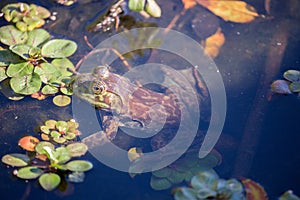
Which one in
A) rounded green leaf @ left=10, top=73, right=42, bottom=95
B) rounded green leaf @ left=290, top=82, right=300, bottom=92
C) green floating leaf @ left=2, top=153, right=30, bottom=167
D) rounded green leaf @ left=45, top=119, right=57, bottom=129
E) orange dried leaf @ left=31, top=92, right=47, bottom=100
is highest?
rounded green leaf @ left=290, top=82, right=300, bottom=92

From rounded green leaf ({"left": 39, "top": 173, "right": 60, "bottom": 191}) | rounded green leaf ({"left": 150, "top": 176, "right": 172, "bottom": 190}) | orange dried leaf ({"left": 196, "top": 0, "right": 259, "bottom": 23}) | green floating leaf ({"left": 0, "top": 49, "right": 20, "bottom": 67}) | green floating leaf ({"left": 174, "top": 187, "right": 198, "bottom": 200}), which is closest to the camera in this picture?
green floating leaf ({"left": 174, "top": 187, "right": 198, "bottom": 200})

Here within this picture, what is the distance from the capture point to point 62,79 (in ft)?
11.7

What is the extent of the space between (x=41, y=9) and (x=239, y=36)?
2.03m

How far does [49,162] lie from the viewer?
3119 mm

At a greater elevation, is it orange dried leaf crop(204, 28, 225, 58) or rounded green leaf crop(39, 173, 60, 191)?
orange dried leaf crop(204, 28, 225, 58)

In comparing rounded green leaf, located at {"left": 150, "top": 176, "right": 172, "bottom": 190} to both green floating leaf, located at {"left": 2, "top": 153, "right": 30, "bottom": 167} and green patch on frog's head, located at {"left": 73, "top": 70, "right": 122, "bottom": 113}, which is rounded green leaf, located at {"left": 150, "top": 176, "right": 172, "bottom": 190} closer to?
A: green patch on frog's head, located at {"left": 73, "top": 70, "right": 122, "bottom": 113}

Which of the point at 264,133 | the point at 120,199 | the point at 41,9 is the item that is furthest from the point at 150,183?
the point at 41,9

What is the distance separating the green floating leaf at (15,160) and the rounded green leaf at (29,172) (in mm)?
57

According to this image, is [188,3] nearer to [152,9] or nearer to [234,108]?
[152,9]

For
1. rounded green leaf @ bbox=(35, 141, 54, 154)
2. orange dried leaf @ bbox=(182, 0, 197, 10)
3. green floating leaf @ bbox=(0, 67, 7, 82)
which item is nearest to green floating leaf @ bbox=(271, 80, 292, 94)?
orange dried leaf @ bbox=(182, 0, 197, 10)

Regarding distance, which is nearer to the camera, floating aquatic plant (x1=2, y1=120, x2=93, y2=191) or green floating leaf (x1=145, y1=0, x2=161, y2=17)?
floating aquatic plant (x1=2, y1=120, x2=93, y2=191)

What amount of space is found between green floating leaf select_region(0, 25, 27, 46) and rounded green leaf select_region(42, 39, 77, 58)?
26 centimetres

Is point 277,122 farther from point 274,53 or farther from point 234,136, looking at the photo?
point 274,53

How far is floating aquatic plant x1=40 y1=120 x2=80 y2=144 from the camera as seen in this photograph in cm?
324
